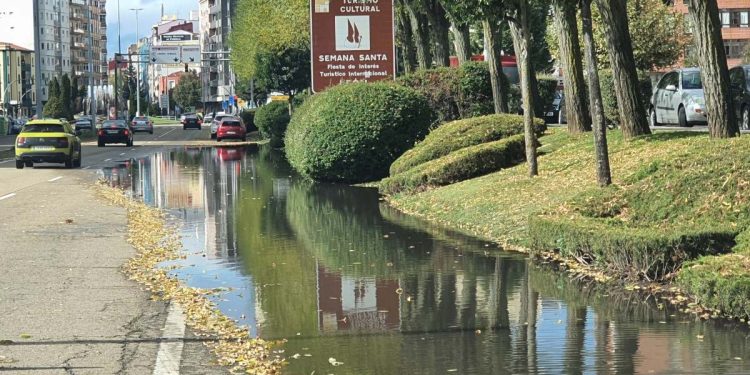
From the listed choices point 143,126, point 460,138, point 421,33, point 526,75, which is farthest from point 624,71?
point 143,126

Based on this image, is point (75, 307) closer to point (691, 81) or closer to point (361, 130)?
point (361, 130)

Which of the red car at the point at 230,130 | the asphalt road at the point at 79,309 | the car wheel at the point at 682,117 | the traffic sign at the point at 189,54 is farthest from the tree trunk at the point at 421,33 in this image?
the traffic sign at the point at 189,54

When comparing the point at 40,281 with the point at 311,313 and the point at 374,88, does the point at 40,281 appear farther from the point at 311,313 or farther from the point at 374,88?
the point at 374,88

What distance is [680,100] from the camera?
1152 inches

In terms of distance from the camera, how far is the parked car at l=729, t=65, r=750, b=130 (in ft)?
82.7

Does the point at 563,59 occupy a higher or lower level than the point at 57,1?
lower

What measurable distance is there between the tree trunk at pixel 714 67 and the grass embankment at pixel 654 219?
0.74m

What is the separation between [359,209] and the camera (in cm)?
2120

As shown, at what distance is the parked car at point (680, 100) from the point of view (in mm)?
28453

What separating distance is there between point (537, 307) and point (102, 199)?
602 inches

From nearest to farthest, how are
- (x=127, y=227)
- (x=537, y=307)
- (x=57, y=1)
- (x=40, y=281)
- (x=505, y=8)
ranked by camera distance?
(x=537, y=307) < (x=40, y=281) < (x=127, y=227) < (x=505, y=8) < (x=57, y=1)

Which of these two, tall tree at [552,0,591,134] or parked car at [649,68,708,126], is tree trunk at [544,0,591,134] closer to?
tall tree at [552,0,591,134]

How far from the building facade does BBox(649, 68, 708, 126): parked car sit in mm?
127673

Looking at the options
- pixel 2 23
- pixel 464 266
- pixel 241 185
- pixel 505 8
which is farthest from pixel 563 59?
pixel 2 23
